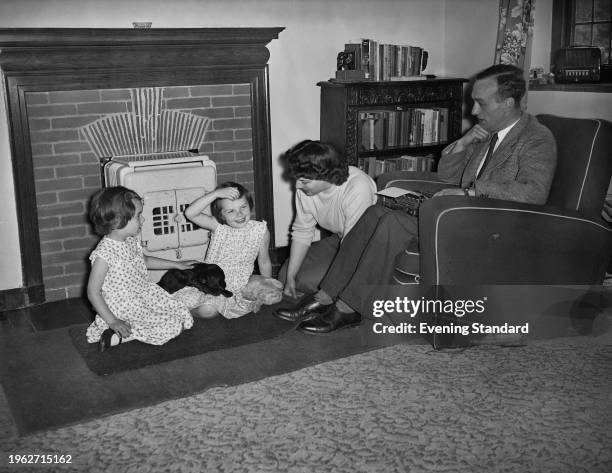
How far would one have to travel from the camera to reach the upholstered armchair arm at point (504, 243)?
2971 millimetres

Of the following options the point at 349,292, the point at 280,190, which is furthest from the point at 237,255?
the point at 280,190

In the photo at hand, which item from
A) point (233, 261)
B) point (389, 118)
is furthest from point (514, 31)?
point (233, 261)

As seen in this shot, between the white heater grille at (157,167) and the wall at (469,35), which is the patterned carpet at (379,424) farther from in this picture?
the wall at (469,35)

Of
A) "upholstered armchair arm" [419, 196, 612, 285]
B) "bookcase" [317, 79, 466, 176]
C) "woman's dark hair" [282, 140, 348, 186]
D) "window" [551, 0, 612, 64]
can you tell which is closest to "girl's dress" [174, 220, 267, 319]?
"woman's dark hair" [282, 140, 348, 186]

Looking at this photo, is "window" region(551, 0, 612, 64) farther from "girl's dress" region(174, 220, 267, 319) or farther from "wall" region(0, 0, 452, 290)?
"girl's dress" region(174, 220, 267, 319)

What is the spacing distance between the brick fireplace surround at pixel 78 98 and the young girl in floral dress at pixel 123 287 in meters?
0.72

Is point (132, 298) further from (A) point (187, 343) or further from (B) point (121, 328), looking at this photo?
(A) point (187, 343)

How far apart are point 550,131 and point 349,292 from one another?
1.16 metres

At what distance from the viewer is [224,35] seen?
4020mm

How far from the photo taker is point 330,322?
3389 millimetres

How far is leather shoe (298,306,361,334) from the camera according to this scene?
3.38 metres

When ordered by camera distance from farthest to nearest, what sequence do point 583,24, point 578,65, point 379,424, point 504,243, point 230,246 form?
point 583,24 → point 578,65 → point 230,246 → point 504,243 → point 379,424

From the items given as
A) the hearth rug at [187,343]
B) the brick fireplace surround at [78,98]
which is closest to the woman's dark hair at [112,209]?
the hearth rug at [187,343]

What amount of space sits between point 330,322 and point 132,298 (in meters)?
0.90
